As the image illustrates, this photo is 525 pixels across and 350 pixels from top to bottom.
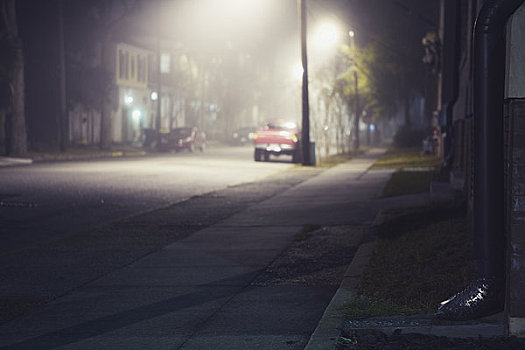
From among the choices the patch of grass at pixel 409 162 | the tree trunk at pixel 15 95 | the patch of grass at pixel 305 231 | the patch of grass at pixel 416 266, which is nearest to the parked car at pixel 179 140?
the tree trunk at pixel 15 95

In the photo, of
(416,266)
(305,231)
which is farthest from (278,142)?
(416,266)

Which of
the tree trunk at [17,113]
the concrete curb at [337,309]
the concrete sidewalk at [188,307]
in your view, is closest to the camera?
the concrete curb at [337,309]

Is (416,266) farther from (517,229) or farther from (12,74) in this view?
(12,74)

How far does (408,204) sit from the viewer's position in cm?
1505

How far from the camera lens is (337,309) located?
6648 millimetres

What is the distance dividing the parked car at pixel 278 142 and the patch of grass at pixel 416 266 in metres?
24.6

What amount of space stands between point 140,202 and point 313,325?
11.4 meters

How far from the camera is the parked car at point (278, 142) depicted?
120ft

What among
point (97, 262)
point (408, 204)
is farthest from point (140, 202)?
point (97, 262)

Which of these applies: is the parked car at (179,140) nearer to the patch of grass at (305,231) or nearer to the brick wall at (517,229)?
the patch of grass at (305,231)

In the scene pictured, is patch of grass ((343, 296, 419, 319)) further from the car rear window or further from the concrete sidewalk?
the car rear window

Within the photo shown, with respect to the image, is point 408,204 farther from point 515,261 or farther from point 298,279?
point 515,261

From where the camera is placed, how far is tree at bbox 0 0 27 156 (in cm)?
3622

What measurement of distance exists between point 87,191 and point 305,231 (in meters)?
8.97
